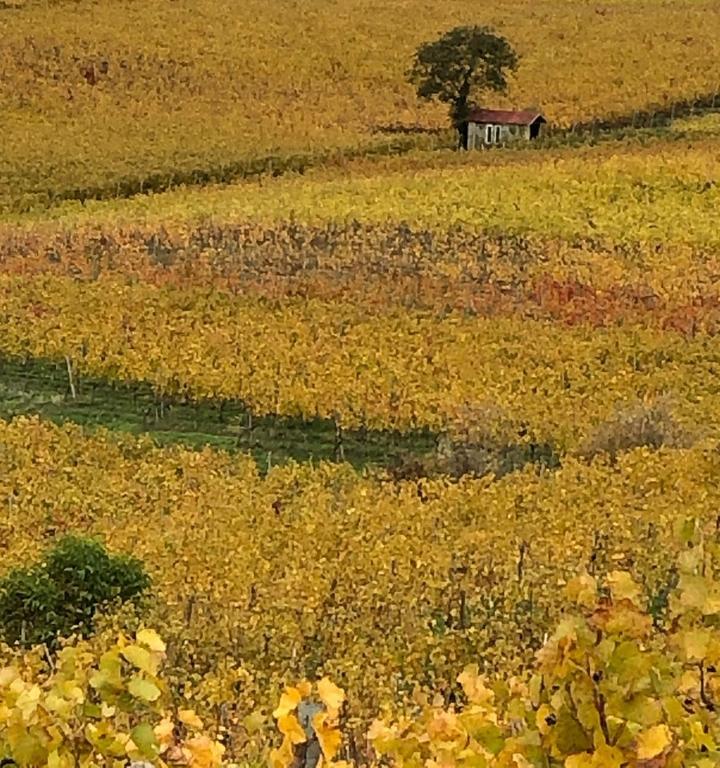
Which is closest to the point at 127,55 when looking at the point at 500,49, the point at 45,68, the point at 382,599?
the point at 45,68

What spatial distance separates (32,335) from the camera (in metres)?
21.0

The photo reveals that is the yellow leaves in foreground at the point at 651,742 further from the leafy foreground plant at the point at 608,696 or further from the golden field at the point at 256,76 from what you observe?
the golden field at the point at 256,76

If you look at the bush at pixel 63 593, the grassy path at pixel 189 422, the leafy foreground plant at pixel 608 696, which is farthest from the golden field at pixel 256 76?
the leafy foreground plant at pixel 608 696

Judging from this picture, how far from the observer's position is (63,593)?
11.3 meters

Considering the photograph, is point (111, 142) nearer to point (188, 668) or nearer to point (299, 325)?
point (299, 325)

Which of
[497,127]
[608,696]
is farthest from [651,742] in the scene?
[497,127]

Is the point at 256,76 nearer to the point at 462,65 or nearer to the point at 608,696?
the point at 462,65

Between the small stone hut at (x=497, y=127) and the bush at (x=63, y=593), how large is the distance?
3535 centimetres

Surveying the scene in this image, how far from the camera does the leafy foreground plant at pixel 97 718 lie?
3496 mm

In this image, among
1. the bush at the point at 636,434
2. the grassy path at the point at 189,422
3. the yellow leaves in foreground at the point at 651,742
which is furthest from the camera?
the grassy path at the point at 189,422

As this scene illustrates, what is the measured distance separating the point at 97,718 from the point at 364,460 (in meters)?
12.8

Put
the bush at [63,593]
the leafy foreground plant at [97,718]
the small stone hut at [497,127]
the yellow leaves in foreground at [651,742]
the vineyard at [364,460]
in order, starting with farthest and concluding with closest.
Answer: the small stone hut at [497,127], the bush at [63,593], the vineyard at [364,460], the leafy foreground plant at [97,718], the yellow leaves in foreground at [651,742]

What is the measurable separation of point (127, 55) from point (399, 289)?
35.8 meters

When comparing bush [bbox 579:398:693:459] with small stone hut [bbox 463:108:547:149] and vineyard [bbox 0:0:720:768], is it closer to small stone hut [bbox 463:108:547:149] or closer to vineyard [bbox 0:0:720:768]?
vineyard [bbox 0:0:720:768]
